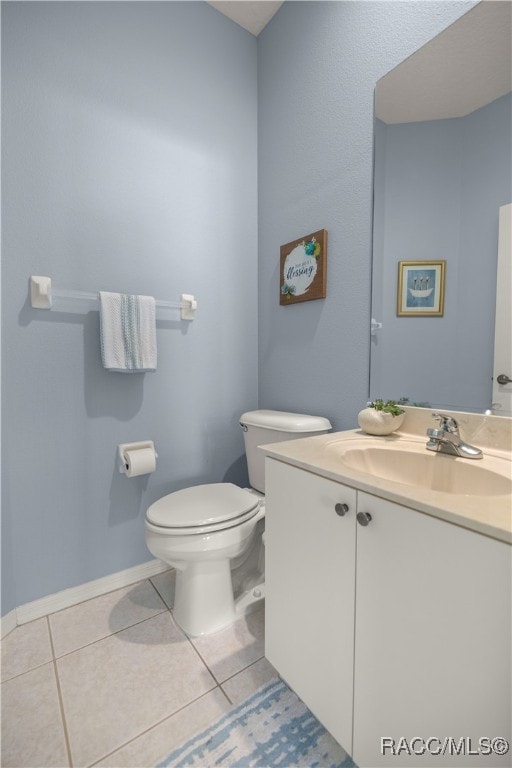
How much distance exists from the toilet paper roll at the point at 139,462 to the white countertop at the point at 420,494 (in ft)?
2.27

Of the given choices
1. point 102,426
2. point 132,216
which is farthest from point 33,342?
point 132,216

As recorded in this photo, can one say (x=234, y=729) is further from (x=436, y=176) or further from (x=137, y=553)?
(x=436, y=176)

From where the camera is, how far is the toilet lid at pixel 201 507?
1.15 meters

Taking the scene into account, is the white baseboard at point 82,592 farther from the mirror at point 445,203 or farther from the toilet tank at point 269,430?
the mirror at point 445,203

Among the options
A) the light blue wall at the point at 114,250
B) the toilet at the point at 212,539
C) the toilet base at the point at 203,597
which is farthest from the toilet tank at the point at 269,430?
the toilet base at the point at 203,597

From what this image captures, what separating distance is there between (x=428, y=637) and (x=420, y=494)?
0.24 meters

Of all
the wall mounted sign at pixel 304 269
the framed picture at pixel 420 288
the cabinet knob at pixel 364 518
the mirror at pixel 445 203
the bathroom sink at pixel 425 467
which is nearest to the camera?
the cabinet knob at pixel 364 518

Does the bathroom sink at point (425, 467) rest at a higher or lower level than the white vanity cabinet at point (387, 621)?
higher

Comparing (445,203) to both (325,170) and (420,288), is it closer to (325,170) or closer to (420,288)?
(420,288)

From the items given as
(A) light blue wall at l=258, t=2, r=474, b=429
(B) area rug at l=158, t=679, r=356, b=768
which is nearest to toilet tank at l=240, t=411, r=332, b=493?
(A) light blue wall at l=258, t=2, r=474, b=429

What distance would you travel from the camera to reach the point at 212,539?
114 centimetres

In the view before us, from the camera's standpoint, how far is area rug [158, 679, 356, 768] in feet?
2.74

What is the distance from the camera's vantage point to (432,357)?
3.49 ft

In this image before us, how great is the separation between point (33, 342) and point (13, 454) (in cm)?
43
